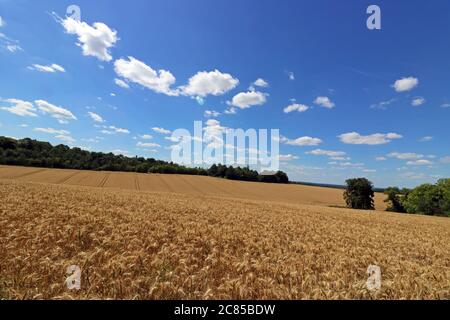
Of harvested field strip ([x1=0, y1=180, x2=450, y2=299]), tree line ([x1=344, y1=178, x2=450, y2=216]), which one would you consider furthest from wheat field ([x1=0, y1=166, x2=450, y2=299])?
tree line ([x1=344, y1=178, x2=450, y2=216])

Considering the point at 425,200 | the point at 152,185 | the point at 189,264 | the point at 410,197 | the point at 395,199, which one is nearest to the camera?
the point at 189,264

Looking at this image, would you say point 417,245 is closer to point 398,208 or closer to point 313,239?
point 313,239

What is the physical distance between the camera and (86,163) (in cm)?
9506

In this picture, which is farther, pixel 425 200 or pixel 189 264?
pixel 425 200

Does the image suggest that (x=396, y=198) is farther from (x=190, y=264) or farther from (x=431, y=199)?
(x=190, y=264)

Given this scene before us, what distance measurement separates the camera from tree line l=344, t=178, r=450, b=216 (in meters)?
50.9

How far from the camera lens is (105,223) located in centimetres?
1042

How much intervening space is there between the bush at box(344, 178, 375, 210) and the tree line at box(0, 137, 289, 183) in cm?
5267

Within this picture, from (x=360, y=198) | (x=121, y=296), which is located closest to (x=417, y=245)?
(x=121, y=296)

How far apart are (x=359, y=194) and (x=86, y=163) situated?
91.4 meters

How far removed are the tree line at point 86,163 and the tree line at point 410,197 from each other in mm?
54075

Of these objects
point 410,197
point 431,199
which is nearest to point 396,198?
point 410,197

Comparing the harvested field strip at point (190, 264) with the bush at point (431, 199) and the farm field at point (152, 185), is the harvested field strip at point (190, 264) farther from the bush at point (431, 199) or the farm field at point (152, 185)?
the bush at point (431, 199)
